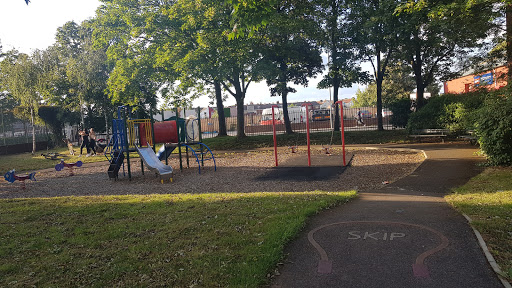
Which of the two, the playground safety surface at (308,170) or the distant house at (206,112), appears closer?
the playground safety surface at (308,170)

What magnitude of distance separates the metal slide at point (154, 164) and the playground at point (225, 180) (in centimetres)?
35

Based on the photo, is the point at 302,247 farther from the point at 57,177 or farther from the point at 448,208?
the point at 57,177

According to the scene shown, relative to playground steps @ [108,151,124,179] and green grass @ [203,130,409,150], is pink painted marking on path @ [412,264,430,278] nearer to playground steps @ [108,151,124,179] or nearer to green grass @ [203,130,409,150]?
playground steps @ [108,151,124,179]

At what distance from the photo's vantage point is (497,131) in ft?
34.4

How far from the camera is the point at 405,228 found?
5680 mm

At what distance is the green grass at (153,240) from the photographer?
4242mm

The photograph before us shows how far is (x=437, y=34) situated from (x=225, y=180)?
17156 millimetres

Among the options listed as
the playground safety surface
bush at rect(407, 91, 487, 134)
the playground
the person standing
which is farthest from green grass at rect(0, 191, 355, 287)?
the person standing

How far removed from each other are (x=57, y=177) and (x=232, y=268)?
13.8 m

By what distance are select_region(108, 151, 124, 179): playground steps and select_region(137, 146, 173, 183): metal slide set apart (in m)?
0.80

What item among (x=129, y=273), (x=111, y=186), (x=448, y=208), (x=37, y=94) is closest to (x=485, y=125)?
(x=448, y=208)

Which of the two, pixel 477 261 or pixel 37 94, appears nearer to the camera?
pixel 477 261

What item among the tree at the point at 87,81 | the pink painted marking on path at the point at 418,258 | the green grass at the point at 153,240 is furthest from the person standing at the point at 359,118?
the pink painted marking on path at the point at 418,258

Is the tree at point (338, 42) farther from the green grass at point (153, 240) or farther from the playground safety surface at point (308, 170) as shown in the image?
the green grass at point (153, 240)
